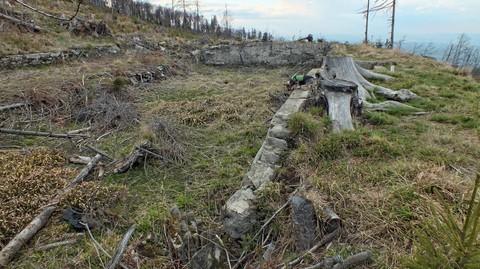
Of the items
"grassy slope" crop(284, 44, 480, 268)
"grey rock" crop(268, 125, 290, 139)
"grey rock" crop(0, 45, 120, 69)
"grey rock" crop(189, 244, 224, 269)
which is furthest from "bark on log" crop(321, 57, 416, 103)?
"grey rock" crop(0, 45, 120, 69)

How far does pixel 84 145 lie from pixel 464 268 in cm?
477

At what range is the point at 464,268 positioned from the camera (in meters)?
1.57

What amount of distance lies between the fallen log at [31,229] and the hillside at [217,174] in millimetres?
66

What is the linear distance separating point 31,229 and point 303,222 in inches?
99.8

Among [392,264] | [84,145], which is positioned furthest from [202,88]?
[392,264]

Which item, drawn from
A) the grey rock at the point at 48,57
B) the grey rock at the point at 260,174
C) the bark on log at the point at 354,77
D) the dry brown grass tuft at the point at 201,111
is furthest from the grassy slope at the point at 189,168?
the grey rock at the point at 48,57

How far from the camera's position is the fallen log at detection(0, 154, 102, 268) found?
8.75 ft

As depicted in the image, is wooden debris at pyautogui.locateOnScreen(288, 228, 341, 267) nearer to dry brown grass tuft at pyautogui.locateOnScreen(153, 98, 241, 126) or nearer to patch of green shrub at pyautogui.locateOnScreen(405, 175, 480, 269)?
patch of green shrub at pyautogui.locateOnScreen(405, 175, 480, 269)

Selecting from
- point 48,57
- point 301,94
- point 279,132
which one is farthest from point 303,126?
point 48,57

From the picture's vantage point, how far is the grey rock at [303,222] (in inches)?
102

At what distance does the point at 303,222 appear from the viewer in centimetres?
265

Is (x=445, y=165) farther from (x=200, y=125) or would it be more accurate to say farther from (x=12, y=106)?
(x=12, y=106)

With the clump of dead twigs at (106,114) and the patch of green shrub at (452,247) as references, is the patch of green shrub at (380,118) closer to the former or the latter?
the patch of green shrub at (452,247)

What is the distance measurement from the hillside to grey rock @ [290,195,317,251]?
33 mm
